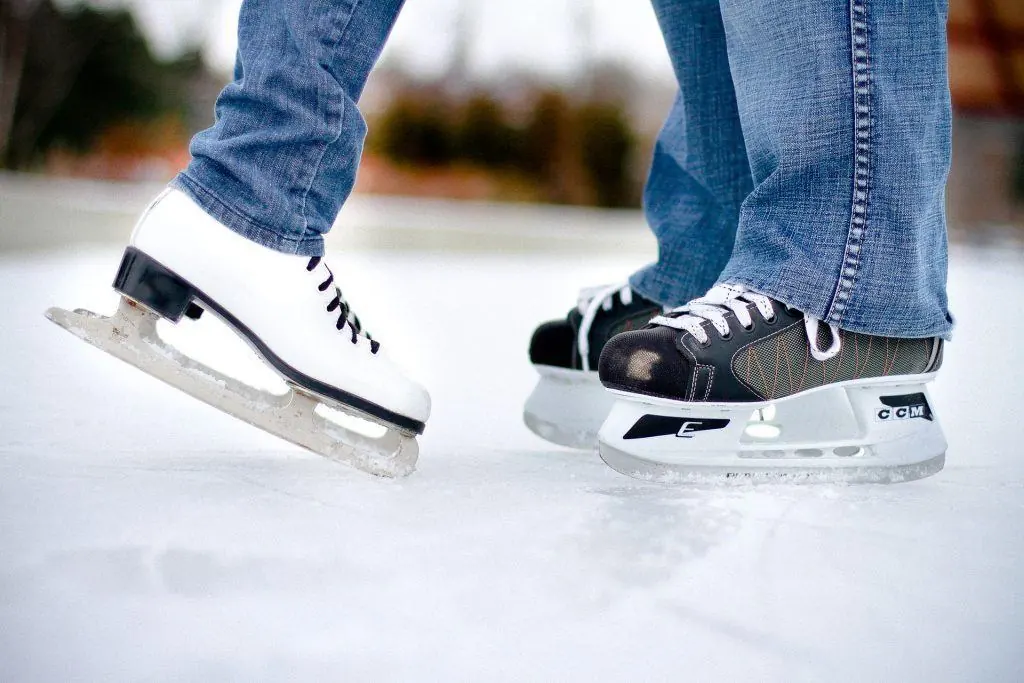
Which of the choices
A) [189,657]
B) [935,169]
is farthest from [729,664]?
[935,169]

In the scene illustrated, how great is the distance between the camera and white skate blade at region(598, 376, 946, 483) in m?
0.76

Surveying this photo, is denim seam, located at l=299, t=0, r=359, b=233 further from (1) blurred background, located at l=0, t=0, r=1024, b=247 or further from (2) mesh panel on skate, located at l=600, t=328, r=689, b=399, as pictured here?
(1) blurred background, located at l=0, t=0, r=1024, b=247

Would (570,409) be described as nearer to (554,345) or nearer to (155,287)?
(554,345)

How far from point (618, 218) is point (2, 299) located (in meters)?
7.35

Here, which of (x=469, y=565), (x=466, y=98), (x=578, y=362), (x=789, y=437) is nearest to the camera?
(x=469, y=565)

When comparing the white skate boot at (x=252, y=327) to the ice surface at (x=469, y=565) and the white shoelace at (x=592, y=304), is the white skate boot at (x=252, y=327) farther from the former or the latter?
the white shoelace at (x=592, y=304)

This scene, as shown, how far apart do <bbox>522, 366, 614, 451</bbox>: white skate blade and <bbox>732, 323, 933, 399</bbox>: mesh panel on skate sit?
201mm

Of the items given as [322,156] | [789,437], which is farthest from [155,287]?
[789,437]

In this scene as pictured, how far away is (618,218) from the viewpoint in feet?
28.7

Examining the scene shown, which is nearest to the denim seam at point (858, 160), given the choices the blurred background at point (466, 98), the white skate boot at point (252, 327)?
the white skate boot at point (252, 327)

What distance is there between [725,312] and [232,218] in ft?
1.51

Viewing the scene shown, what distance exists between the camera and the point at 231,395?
0.76 m

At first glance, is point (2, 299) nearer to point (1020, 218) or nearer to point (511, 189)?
Answer: point (511, 189)

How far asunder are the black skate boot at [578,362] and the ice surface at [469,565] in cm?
4
